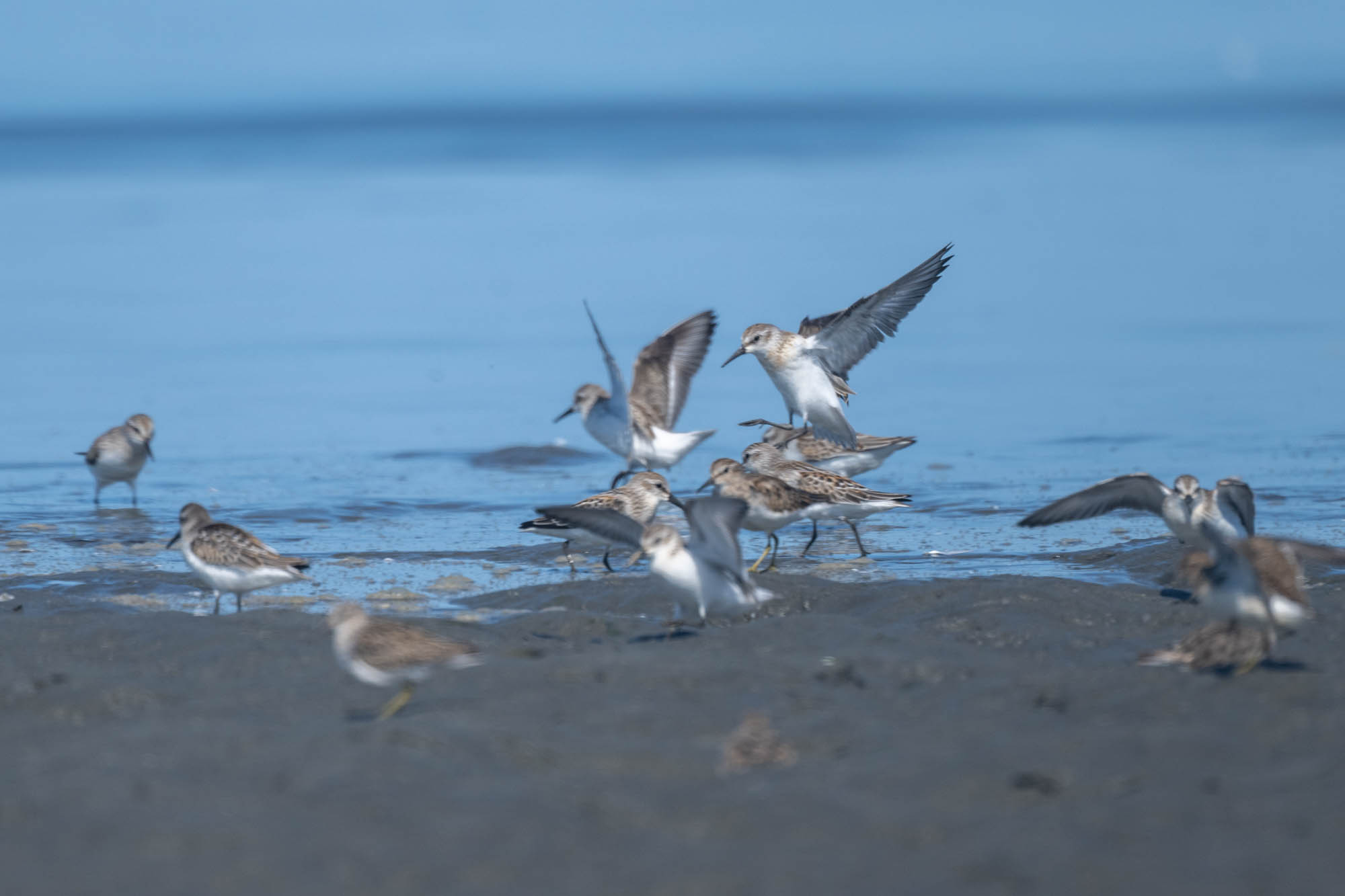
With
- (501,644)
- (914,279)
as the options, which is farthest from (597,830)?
(914,279)

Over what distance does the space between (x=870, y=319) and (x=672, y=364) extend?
304 centimetres

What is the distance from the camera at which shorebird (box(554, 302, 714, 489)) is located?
12266 mm

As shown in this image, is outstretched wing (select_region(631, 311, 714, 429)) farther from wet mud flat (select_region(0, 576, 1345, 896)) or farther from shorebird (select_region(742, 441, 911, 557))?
wet mud flat (select_region(0, 576, 1345, 896))

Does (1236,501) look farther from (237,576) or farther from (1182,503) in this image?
(237,576)

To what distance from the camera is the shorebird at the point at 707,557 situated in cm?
648

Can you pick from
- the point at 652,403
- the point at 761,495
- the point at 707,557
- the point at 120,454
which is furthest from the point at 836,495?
Result: the point at 120,454

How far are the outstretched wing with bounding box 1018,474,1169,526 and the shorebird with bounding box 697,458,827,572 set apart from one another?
1.41 m

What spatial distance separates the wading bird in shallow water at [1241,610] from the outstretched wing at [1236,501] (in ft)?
8.40

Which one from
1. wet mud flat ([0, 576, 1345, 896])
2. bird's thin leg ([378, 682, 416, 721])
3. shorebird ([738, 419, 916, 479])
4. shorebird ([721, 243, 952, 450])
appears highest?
shorebird ([721, 243, 952, 450])

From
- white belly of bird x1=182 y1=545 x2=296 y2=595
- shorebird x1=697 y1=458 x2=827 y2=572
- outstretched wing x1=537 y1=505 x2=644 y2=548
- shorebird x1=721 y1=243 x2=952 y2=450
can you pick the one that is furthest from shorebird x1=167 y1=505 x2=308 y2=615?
shorebird x1=721 y1=243 x2=952 y2=450

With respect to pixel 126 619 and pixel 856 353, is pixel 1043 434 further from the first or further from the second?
pixel 126 619

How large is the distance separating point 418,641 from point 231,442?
10202mm

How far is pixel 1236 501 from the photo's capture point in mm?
8148

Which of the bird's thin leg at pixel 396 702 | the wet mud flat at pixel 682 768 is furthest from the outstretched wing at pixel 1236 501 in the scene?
the bird's thin leg at pixel 396 702
